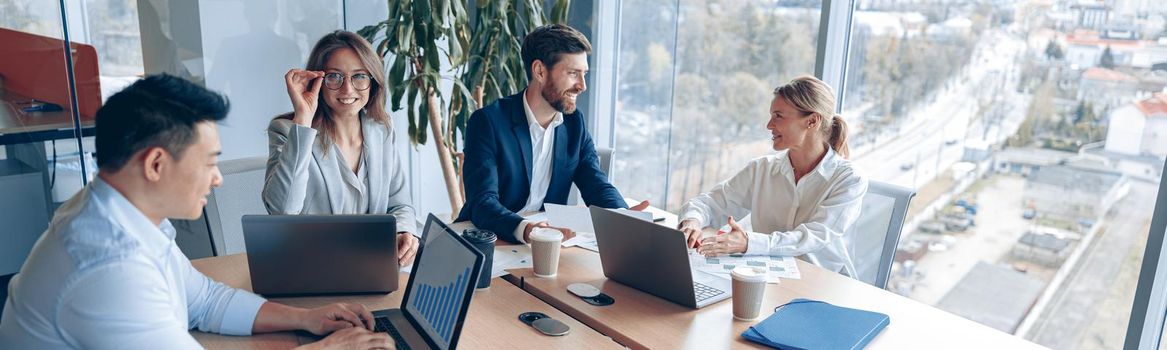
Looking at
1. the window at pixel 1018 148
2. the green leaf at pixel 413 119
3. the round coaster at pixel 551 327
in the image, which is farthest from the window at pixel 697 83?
the round coaster at pixel 551 327

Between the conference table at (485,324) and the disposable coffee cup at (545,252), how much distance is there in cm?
9

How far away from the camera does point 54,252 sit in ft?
3.43

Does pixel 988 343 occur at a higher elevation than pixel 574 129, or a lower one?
lower

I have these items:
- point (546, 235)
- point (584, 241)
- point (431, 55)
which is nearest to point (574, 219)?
point (584, 241)

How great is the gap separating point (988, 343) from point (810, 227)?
2.17ft

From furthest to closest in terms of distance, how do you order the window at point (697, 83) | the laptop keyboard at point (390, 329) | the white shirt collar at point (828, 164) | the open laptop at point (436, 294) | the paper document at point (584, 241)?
the window at point (697, 83) → the white shirt collar at point (828, 164) → the paper document at point (584, 241) → the laptop keyboard at point (390, 329) → the open laptop at point (436, 294)

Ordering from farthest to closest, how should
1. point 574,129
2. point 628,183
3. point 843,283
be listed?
point 628,183
point 574,129
point 843,283

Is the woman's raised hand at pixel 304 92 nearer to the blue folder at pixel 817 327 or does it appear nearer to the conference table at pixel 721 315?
the conference table at pixel 721 315

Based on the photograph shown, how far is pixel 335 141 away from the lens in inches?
85.6

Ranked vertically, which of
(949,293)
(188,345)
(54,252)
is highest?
(54,252)

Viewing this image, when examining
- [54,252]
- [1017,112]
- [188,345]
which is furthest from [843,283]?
[54,252]

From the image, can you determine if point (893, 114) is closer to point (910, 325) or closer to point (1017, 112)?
point (1017, 112)

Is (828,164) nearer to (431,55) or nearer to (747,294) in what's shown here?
(747,294)

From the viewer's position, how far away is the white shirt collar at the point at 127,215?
1087mm
